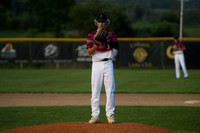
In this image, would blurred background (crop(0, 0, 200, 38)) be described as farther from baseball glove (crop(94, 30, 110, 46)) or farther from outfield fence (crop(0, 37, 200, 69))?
baseball glove (crop(94, 30, 110, 46))

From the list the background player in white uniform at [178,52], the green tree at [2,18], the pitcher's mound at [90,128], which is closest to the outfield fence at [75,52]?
the background player in white uniform at [178,52]

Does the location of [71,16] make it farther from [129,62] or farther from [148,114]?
[148,114]

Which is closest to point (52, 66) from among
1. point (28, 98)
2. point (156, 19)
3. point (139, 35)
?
point (28, 98)

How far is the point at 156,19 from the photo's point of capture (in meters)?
61.3

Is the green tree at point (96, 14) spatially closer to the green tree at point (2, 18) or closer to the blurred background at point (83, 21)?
the blurred background at point (83, 21)

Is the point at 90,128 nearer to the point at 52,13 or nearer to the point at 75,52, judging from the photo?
the point at 75,52

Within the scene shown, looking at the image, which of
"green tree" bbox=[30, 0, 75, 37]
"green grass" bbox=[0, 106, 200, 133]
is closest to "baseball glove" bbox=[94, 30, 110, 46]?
"green grass" bbox=[0, 106, 200, 133]

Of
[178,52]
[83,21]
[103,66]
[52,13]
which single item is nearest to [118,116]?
[103,66]

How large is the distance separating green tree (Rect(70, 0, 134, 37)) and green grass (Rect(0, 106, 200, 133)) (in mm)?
23394

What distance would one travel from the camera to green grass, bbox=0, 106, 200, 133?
293 inches

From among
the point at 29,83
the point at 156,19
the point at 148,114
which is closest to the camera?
the point at 148,114

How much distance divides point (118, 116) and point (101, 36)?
2556mm

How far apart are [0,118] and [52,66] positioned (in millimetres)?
16727

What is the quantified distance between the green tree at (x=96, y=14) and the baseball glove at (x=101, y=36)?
25944 mm
